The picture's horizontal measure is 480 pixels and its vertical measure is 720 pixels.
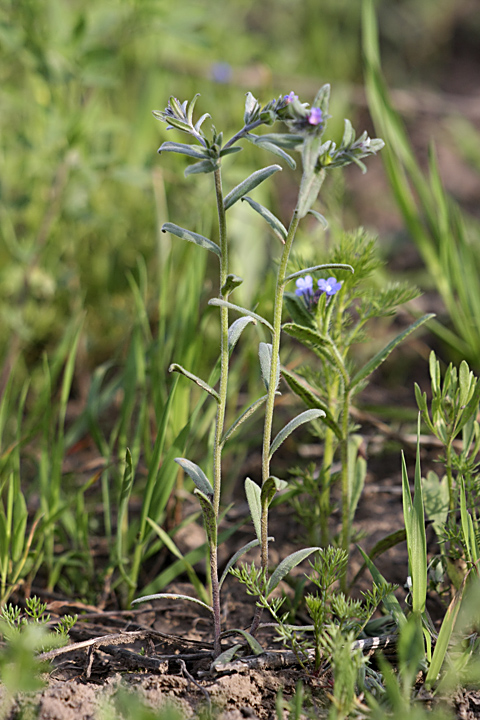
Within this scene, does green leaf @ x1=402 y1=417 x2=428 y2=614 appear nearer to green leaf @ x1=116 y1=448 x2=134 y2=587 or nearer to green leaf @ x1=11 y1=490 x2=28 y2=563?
green leaf @ x1=116 y1=448 x2=134 y2=587

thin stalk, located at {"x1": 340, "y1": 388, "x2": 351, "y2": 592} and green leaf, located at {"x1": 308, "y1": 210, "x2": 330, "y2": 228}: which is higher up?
green leaf, located at {"x1": 308, "y1": 210, "x2": 330, "y2": 228}

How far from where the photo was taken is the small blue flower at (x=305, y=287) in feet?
3.83

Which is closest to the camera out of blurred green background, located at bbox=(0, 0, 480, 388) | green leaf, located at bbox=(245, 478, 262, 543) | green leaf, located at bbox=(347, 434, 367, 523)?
green leaf, located at bbox=(245, 478, 262, 543)

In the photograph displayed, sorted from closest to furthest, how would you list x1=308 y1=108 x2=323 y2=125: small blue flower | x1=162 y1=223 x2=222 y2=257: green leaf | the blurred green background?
x1=308 y1=108 x2=323 y2=125: small blue flower, x1=162 y1=223 x2=222 y2=257: green leaf, the blurred green background

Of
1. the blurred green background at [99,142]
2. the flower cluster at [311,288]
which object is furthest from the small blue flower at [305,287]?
the blurred green background at [99,142]

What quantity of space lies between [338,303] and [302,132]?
19.1 inches

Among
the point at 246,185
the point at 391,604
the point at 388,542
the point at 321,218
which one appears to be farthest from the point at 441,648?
the point at 246,185

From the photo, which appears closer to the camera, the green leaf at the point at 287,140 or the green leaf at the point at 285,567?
the green leaf at the point at 287,140

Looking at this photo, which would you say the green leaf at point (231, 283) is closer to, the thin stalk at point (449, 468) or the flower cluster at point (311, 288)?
the flower cluster at point (311, 288)

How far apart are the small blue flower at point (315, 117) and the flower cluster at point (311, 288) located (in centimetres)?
30

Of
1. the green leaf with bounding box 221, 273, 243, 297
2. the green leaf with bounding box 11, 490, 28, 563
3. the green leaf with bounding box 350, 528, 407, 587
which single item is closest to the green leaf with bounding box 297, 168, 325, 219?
the green leaf with bounding box 221, 273, 243, 297

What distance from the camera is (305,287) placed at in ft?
3.89

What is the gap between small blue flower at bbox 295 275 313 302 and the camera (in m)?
1.17

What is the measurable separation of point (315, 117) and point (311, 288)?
37cm
